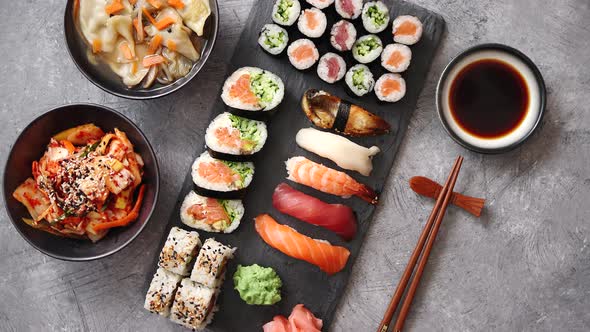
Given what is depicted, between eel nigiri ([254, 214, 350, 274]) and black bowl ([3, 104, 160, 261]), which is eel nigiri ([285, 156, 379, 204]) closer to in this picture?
eel nigiri ([254, 214, 350, 274])

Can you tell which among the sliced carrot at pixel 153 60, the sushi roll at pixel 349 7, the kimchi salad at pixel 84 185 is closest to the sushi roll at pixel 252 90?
the sliced carrot at pixel 153 60

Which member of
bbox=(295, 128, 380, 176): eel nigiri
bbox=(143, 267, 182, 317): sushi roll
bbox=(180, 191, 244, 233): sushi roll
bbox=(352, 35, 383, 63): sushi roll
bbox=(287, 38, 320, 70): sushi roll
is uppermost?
bbox=(352, 35, 383, 63): sushi roll

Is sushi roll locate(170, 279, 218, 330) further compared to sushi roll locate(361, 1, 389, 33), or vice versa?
sushi roll locate(361, 1, 389, 33)

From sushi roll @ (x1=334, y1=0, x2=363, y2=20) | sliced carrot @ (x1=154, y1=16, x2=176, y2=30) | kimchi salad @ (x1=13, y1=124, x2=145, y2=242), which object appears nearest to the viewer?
kimchi salad @ (x1=13, y1=124, x2=145, y2=242)

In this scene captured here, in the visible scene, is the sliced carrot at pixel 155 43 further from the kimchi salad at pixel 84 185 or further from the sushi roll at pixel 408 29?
the sushi roll at pixel 408 29

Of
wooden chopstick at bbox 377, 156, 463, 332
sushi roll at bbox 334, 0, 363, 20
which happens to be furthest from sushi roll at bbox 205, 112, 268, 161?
wooden chopstick at bbox 377, 156, 463, 332
